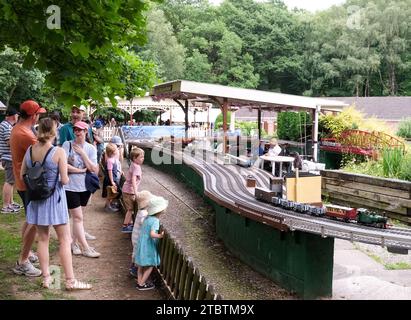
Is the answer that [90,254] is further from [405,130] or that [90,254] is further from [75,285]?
[405,130]

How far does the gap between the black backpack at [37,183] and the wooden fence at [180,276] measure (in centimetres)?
148

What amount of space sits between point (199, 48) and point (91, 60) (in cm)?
6864

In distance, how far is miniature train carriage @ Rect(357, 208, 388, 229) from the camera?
6.00 meters

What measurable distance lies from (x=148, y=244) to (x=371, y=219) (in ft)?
8.71

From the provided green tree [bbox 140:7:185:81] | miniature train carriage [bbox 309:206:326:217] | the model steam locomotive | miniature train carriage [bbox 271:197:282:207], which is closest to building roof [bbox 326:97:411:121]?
green tree [bbox 140:7:185:81]

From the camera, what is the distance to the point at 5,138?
9.15 m

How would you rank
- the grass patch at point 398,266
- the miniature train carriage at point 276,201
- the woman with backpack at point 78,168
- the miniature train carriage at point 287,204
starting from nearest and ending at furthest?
the woman with backpack at point 78,168 → the miniature train carriage at point 287,204 → the miniature train carriage at point 276,201 → the grass patch at point 398,266

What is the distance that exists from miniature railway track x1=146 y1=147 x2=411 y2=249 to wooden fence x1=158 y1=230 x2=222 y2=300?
146 cm

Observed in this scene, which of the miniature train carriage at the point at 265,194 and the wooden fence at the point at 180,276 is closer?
the wooden fence at the point at 180,276

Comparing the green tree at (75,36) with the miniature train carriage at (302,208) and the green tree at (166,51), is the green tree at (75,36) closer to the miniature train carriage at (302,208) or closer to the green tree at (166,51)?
the miniature train carriage at (302,208)

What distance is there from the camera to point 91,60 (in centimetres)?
574

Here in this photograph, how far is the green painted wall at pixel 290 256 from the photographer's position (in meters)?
6.34

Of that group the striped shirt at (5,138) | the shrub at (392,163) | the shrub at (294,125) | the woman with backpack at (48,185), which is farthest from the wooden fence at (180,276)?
the shrub at (294,125)
